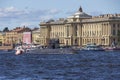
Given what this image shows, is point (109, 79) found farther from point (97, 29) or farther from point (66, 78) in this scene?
point (97, 29)

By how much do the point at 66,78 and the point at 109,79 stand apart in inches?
106

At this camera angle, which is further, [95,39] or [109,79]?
[95,39]

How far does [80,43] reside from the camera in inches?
7781

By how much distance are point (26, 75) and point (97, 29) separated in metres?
149

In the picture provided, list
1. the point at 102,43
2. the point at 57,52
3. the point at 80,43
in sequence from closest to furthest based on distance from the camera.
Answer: the point at 57,52 → the point at 102,43 → the point at 80,43

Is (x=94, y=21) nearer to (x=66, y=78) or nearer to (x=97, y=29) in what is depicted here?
(x=97, y=29)

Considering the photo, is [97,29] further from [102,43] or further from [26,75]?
[26,75]

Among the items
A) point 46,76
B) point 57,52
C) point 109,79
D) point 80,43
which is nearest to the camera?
point 109,79

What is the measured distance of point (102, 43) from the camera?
183 m

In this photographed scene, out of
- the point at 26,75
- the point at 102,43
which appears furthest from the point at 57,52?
the point at 102,43

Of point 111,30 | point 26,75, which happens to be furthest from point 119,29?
point 26,75

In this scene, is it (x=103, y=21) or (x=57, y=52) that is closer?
(x=57, y=52)

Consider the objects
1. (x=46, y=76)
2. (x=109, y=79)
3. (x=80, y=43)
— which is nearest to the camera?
(x=109, y=79)

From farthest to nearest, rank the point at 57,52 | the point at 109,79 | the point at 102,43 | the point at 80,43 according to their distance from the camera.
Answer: the point at 80,43, the point at 102,43, the point at 57,52, the point at 109,79
